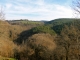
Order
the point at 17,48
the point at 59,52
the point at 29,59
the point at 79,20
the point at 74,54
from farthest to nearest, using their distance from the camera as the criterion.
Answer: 1. the point at 17,48
2. the point at 29,59
3. the point at 59,52
4. the point at 74,54
5. the point at 79,20

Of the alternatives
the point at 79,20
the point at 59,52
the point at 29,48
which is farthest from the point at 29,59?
the point at 79,20

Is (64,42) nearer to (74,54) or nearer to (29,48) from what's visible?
(74,54)

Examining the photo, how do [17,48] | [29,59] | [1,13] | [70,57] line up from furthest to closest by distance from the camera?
1. [17,48]
2. [29,59]
3. [70,57]
4. [1,13]

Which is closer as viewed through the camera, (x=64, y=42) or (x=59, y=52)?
(x=64, y=42)

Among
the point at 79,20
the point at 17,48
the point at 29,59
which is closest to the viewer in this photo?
the point at 79,20

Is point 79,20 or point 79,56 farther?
point 79,56

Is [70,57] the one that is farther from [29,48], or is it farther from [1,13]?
[29,48]

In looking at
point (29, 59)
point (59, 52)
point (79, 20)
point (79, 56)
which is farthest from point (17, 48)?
point (79, 20)

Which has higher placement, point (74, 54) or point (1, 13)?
point (1, 13)

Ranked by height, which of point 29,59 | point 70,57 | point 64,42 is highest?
point 64,42
